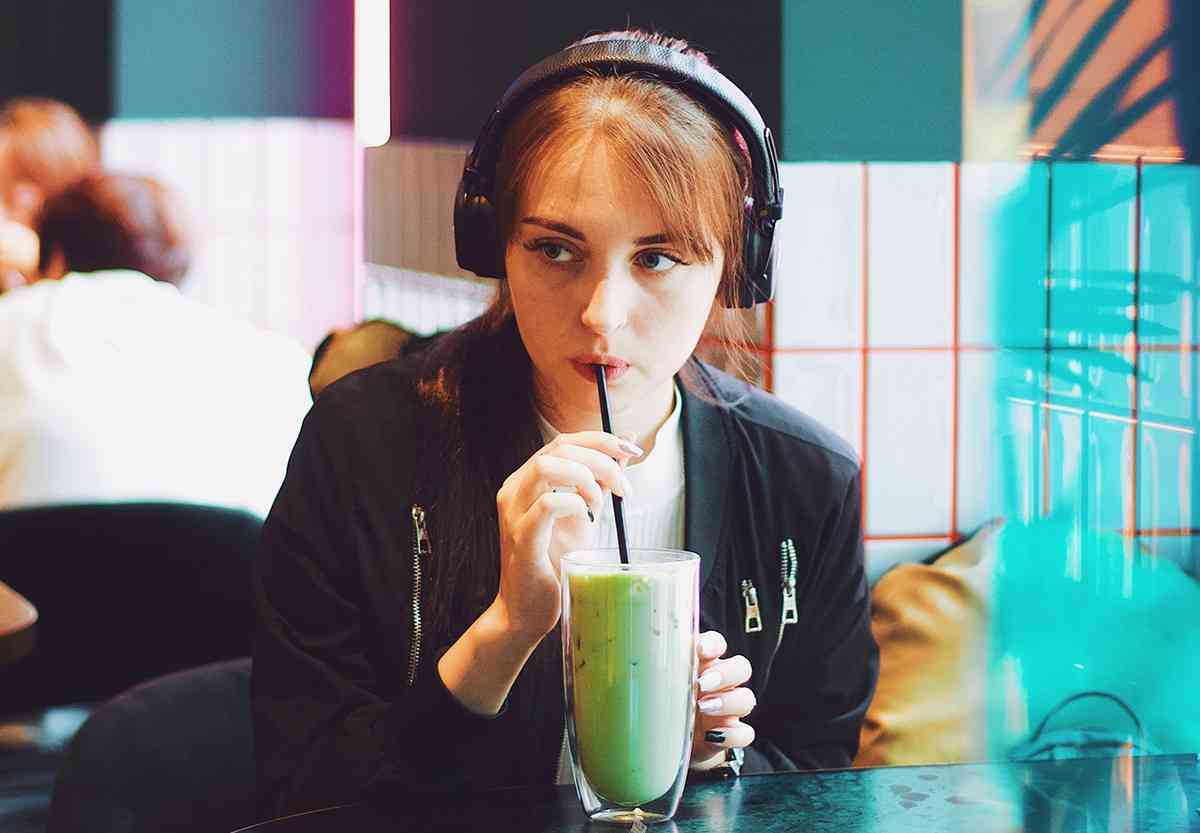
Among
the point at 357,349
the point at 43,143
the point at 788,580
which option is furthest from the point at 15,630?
the point at 43,143

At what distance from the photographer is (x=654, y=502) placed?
142 centimetres

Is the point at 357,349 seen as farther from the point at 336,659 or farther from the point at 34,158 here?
the point at 336,659

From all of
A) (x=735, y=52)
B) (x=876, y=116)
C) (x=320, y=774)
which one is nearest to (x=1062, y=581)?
(x=876, y=116)

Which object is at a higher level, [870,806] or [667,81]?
[667,81]

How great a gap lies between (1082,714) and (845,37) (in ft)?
3.61

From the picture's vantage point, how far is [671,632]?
94cm

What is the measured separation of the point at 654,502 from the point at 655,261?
0.30m

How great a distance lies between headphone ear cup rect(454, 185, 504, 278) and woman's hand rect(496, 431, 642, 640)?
0.33 metres

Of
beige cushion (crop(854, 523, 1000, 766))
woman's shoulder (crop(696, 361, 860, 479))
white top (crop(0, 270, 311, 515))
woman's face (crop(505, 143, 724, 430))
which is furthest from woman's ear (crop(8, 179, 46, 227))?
woman's face (crop(505, 143, 724, 430))

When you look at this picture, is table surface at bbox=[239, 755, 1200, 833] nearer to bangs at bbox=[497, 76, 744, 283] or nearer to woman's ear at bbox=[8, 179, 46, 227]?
bangs at bbox=[497, 76, 744, 283]

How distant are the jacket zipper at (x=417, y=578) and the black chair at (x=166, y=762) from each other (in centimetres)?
20

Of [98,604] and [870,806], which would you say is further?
[98,604]

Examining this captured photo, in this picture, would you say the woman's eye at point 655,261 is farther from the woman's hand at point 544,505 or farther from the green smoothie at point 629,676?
the green smoothie at point 629,676

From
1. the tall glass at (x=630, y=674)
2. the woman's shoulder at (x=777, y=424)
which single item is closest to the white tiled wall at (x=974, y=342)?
the woman's shoulder at (x=777, y=424)
